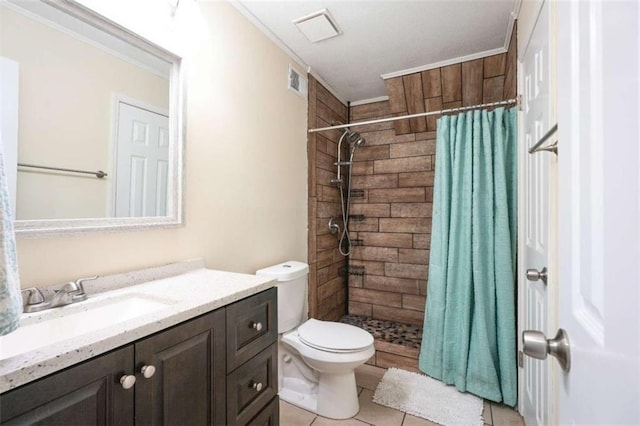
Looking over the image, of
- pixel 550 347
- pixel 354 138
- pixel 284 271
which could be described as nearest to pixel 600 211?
pixel 550 347

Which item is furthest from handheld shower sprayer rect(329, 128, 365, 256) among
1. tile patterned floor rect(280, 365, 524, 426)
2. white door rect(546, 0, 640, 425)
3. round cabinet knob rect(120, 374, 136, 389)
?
white door rect(546, 0, 640, 425)

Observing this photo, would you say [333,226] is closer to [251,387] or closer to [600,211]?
[251,387]

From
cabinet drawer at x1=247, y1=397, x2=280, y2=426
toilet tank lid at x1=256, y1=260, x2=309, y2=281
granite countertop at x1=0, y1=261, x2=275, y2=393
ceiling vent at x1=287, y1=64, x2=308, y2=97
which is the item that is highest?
ceiling vent at x1=287, y1=64, x2=308, y2=97

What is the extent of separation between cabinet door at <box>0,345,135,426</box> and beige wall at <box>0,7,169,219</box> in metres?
0.61

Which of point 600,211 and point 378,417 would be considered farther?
point 378,417

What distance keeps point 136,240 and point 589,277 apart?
54.9 inches

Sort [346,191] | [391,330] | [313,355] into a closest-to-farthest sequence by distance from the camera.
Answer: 1. [313,355]
2. [391,330]
3. [346,191]

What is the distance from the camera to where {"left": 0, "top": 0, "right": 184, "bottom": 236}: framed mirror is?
93cm

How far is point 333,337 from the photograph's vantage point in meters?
1.73

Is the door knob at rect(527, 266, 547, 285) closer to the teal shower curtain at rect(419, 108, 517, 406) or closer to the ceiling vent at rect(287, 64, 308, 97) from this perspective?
the teal shower curtain at rect(419, 108, 517, 406)

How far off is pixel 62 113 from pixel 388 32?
185 cm

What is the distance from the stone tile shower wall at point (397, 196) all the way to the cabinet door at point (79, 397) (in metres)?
2.50

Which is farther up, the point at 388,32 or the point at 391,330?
the point at 388,32

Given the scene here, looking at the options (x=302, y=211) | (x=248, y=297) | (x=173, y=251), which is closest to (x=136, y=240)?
(x=173, y=251)
